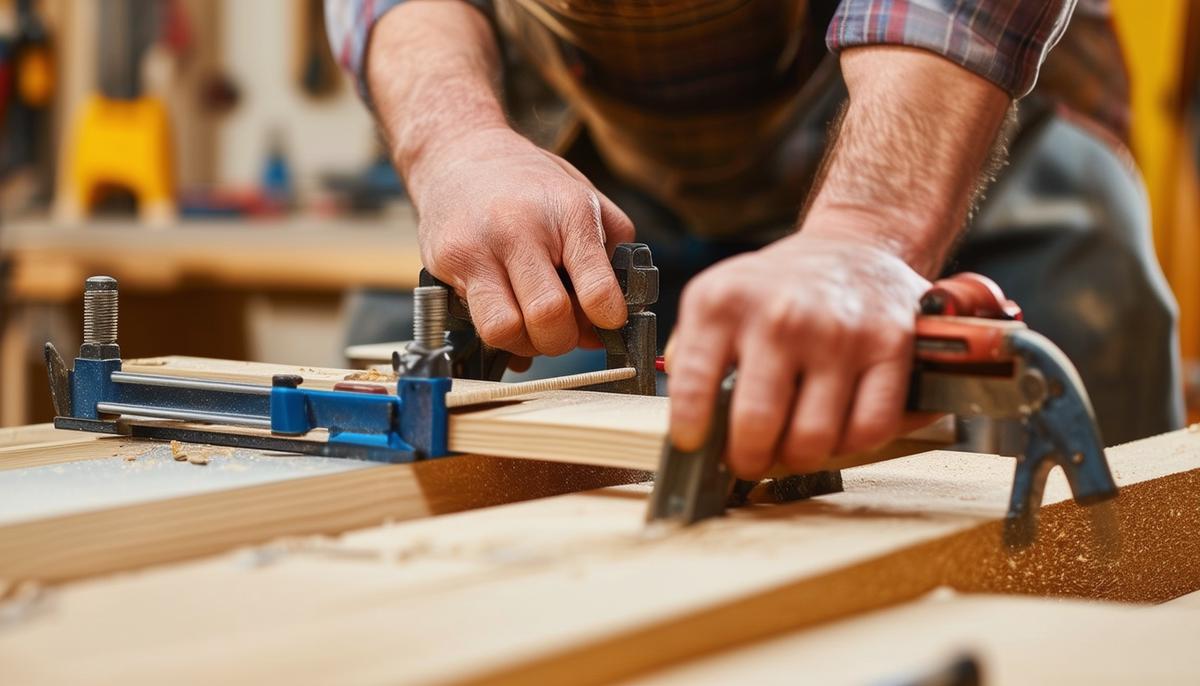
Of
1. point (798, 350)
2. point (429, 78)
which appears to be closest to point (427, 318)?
point (798, 350)

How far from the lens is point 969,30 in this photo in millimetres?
1156

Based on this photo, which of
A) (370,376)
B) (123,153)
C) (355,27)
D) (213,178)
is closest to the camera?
(370,376)

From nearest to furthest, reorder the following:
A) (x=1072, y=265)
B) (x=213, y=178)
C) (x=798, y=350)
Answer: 1. (x=798, y=350)
2. (x=1072, y=265)
3. (x=213, y=178)

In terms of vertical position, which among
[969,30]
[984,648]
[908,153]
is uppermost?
[969,30]

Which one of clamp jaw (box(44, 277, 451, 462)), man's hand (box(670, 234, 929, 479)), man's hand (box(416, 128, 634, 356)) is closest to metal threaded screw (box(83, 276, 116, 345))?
clamp jaw (box(44, 277, 451, 462))

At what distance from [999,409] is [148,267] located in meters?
3.00

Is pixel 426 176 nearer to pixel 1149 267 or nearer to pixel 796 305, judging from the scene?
pixel 796 305

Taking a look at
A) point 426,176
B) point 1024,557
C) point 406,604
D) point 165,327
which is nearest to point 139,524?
point 406,604

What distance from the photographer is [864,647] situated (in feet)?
2.11

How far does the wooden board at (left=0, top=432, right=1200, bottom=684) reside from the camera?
56 centimetres

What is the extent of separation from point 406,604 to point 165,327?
336 centimetres

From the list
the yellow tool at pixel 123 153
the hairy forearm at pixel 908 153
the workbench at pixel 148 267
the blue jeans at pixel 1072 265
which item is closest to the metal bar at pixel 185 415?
the hairy forearm at pixel 908 153

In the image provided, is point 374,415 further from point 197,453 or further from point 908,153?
point 908,153

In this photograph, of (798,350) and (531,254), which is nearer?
(798,350)
